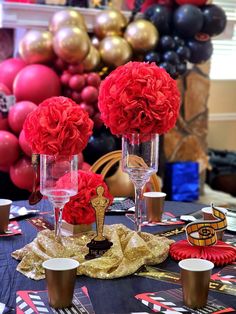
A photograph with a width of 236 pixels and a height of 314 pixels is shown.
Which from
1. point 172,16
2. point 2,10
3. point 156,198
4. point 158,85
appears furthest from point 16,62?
point 158,85

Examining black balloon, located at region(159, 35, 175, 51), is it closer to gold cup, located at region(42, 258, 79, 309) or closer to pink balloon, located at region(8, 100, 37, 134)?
pink balloon, located at region(8, 100, 37, 134)

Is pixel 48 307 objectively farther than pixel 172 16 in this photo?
No

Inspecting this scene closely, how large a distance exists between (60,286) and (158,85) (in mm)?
575

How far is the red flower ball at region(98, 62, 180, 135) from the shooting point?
1.34 m

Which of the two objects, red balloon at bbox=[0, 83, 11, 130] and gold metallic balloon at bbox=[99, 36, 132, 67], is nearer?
red balloon at bbox=[0, 83, 11, 130]

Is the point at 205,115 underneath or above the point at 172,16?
underneath

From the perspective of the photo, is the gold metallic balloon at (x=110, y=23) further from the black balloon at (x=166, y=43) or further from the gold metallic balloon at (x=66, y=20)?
the black balloon at (x=166, y=43)

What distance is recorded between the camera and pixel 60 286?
3.50 ft

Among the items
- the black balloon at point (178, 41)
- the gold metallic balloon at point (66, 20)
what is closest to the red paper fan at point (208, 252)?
the gold metallic balloon at point (66, 20)

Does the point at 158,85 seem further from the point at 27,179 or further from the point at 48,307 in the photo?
the point at 27,179

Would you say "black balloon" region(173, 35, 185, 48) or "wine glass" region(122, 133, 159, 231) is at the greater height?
"black balloon" region(173, 35, 185, 48)

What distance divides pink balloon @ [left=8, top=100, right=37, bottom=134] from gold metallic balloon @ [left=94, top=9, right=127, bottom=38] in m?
0.81

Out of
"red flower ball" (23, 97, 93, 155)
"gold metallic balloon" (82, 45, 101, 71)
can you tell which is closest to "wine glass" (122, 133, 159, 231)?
"red flower ball" (23, 97, 93, 155)

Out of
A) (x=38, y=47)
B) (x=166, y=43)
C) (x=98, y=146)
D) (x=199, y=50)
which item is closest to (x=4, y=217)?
(x=98, y=146)
